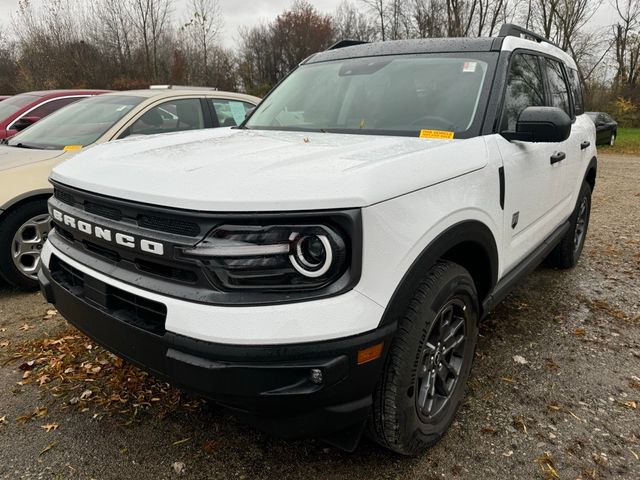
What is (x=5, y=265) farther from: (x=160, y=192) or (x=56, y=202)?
(x=160, y=192)

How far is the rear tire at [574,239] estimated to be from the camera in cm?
452

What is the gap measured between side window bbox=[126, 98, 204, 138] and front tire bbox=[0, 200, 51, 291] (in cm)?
107

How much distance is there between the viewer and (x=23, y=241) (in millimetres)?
4027

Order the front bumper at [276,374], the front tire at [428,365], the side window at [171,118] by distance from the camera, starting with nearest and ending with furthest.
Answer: the front bumper at [276,374]
the front tire at [428,365]
the side window at [171,118]

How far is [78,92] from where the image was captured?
6781mm

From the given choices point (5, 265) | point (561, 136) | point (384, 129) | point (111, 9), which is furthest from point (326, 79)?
point (111, 9)

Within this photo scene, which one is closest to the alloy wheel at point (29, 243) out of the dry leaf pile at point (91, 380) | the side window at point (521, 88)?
the dry leaf pile at point (91, 380)

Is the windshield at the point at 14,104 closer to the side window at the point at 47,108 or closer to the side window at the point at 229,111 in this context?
the side window at the point at 47,108

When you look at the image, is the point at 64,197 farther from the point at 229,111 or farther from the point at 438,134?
the point at 229,111

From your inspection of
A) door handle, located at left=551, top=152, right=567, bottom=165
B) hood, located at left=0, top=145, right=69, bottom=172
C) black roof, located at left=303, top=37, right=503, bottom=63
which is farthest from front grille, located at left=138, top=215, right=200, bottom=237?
hood, located at left=0, top=145, right=69, bottom=172

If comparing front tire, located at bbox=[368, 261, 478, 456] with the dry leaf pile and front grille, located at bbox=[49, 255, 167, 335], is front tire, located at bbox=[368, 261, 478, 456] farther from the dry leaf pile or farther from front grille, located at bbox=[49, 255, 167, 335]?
the dry leaf pile

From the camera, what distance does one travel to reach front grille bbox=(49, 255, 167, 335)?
181 cm

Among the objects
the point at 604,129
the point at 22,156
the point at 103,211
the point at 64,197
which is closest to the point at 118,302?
the point at 103,211

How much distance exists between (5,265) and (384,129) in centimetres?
324
